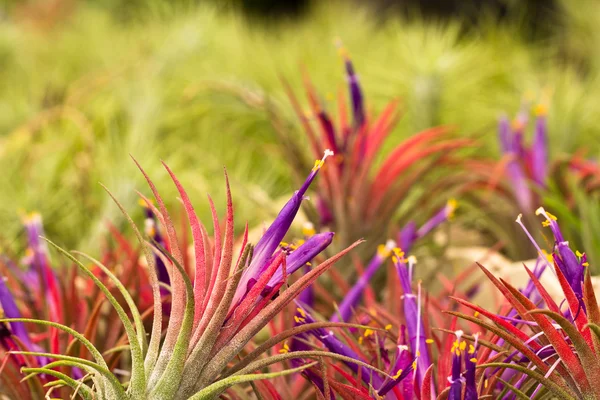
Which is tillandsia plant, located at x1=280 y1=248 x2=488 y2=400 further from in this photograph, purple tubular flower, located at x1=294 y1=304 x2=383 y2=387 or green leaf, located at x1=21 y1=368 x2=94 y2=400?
green leaf, located at x1=21 y1=368 x2=94 y2=400

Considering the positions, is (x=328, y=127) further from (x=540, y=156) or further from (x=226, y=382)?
(x=226, y=382)

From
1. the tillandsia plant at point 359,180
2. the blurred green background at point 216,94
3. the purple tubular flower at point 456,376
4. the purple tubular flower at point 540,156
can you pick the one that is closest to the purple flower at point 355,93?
the tillandsia plant at point 359,180

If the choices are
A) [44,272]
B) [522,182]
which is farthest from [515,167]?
[44,272]

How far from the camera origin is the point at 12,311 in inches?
22.6

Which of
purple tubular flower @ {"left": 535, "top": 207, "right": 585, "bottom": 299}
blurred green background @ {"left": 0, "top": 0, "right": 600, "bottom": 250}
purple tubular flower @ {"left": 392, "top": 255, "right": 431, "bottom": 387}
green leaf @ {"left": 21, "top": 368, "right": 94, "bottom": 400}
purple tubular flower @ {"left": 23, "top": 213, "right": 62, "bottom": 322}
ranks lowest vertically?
blurred green background @ {"left": 0, "top": 0, "right": 600, "bottom": 250}

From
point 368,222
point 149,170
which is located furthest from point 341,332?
point 149,170

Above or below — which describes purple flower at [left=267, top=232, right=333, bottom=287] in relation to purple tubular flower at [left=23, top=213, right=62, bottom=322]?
above

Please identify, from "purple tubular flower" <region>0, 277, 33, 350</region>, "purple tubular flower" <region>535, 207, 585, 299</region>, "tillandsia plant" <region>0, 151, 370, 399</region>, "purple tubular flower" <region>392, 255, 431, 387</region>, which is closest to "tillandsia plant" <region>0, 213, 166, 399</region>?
"purple tubular flower" <region>0, 277, 33, 350</region>

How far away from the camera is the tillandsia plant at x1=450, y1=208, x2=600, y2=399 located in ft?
1.39

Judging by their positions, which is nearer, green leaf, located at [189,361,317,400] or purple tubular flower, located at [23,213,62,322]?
green leaf, located at [189,361,317,400]

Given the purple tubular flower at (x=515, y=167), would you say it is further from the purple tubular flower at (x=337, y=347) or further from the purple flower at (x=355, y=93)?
the purple tubular flower at (x=337, y=347)

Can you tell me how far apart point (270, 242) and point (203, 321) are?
0.22 feet

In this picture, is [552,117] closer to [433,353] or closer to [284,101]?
[284,101]

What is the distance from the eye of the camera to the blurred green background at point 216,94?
112 centimetres
